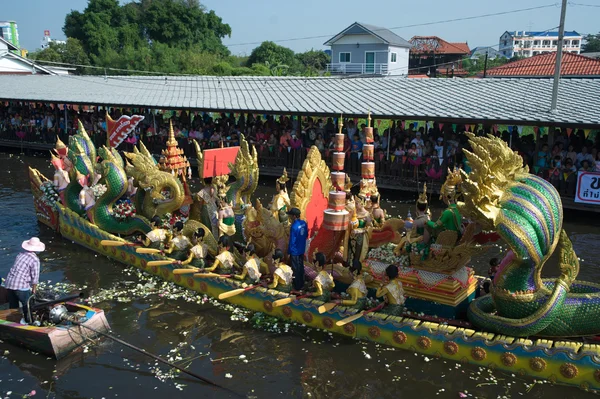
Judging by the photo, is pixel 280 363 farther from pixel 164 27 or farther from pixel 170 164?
pixel 164 27

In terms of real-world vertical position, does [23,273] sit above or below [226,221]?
below

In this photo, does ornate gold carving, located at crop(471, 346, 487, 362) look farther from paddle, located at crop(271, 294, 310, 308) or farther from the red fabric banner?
the red fabric banner

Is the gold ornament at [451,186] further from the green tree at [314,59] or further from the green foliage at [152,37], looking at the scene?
the green tree at [314,59]

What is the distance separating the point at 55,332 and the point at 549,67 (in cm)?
→ 3385

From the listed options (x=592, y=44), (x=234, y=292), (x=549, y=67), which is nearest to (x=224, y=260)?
(x=234, y=292)

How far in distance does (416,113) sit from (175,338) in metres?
10.2

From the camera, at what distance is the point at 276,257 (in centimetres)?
861

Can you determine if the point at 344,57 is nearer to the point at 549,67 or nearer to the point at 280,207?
the point at 549,67

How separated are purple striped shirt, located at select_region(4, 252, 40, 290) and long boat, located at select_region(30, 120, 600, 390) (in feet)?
8.69

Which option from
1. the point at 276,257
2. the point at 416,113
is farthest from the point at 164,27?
the point at 276,257

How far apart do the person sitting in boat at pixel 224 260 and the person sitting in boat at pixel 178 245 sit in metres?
1.01

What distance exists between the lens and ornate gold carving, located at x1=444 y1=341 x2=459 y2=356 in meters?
7.05

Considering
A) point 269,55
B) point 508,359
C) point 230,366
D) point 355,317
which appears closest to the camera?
point 508,359

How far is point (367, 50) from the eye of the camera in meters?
50.3
